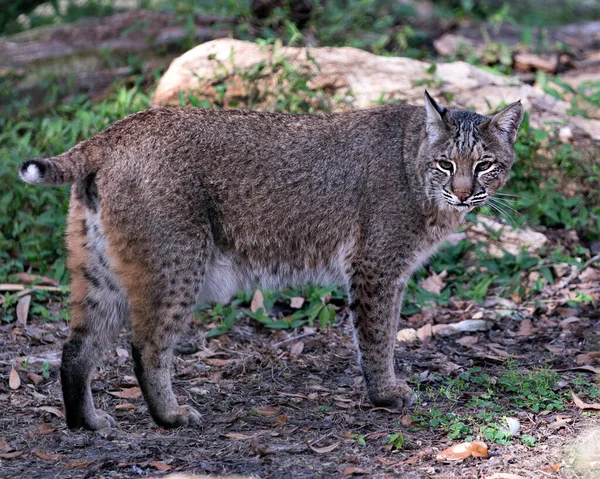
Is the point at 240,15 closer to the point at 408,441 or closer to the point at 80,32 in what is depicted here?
the point at 80,32

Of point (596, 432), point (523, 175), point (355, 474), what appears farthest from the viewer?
point (523, 175)

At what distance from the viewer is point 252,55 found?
891cm

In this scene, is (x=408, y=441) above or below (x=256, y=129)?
below

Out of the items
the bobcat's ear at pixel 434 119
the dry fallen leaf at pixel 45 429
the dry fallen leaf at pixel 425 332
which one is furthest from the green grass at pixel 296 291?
the dry fallen leaf at pixel 45 429

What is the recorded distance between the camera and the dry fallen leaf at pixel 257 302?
7.04 metres

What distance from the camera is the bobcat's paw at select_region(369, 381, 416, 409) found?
218 inches

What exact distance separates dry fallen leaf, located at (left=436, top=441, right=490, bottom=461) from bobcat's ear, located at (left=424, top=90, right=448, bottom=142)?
2068 millimetres

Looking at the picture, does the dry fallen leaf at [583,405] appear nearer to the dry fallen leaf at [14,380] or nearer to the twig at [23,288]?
the dry fallen leaf at [14,380]

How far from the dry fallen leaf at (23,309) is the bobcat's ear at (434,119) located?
11.4 feet

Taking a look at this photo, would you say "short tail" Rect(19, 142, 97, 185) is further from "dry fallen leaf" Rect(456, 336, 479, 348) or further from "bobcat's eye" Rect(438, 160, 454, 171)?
"dry fallen leaf" Rect(456, 336, 479, 348)

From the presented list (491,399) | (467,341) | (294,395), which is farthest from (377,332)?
(467,341)

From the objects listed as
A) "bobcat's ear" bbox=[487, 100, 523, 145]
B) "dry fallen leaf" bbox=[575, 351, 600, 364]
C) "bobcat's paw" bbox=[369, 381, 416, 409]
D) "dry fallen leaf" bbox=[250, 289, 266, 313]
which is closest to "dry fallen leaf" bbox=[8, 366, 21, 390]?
"dry fallen leaf" bbox=[250, 289, 266, 313]

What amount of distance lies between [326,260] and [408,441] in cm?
148

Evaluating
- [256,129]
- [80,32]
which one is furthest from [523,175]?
[80,32]
